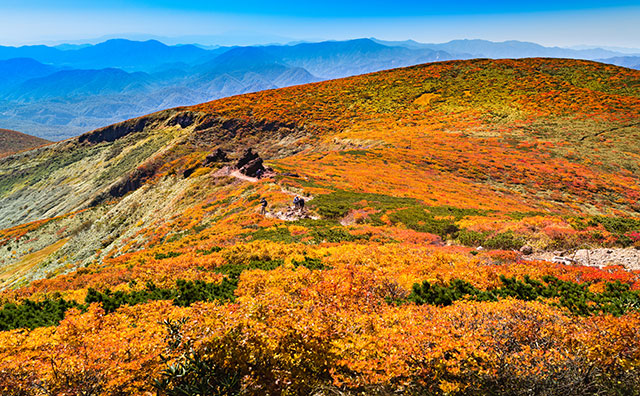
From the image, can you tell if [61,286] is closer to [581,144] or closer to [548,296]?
[548,296]

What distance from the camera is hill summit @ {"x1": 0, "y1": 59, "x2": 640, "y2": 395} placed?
6473 millimetres

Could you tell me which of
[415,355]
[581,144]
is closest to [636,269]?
[415,355]

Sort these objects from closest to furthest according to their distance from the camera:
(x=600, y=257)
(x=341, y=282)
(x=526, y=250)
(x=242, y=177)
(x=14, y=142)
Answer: (x=341, y=282)
(x=600, y=257)
(x=526, y=250)
(x=242, y=177)
(x=14, y=142)

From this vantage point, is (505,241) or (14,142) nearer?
(505,241)


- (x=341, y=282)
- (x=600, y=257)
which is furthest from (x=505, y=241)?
(x=341, y=282)

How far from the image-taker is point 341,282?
417 inches

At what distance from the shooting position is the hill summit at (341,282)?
6.47m

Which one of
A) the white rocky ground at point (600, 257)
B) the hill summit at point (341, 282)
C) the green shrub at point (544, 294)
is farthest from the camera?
the white rocky ground at point (600, 257)

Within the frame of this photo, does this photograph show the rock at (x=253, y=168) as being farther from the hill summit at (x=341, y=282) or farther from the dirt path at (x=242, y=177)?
the hill summit at (x=341, y=282)

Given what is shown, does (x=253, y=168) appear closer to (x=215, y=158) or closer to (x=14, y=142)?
(x=215, y=158)

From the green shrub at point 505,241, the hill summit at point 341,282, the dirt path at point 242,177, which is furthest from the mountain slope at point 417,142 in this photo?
the green shrub at point 505,241

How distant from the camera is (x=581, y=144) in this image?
56156mm

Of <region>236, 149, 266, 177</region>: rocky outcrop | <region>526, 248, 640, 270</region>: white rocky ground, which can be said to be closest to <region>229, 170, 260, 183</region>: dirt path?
<region>236, 149, 266, 177</region>: rocky outcrop

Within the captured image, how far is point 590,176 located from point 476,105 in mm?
39690
